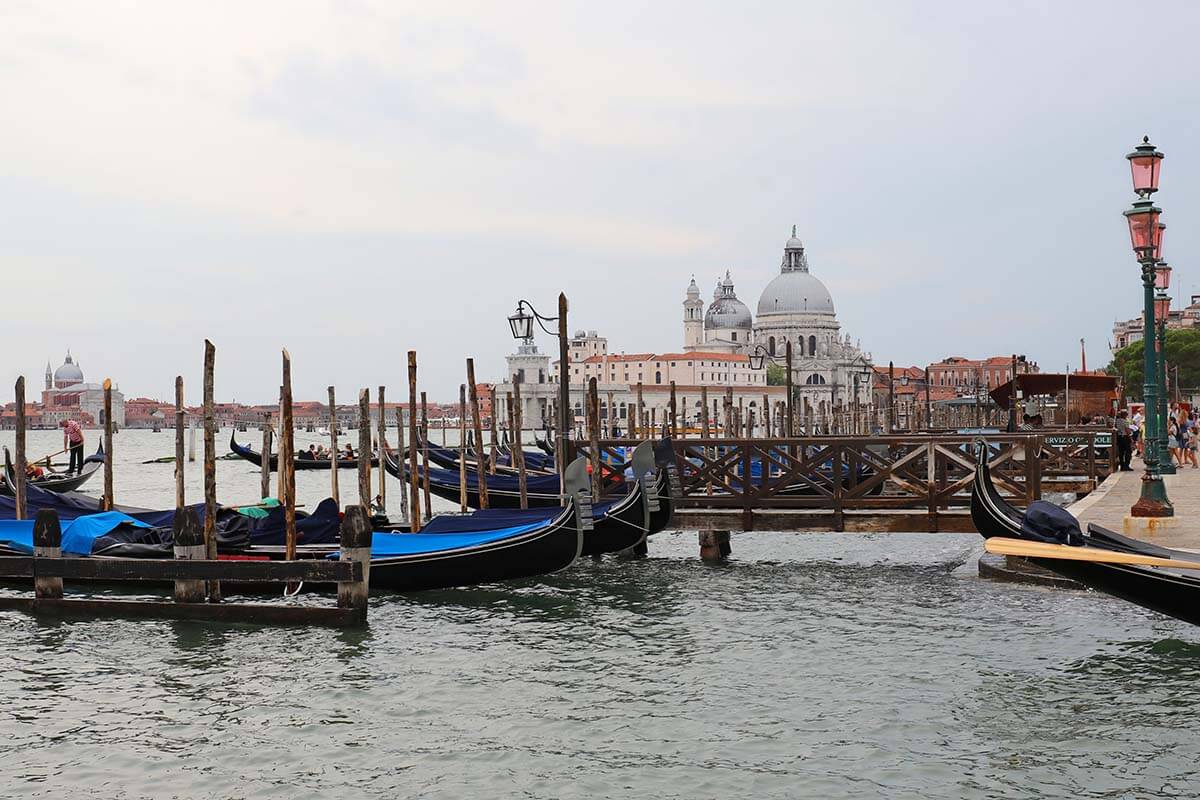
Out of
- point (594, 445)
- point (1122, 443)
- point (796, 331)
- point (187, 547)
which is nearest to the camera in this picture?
point (187, 547)

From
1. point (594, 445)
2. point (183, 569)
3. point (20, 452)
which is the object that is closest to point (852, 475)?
point (594, 445)

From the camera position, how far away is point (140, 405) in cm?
12562

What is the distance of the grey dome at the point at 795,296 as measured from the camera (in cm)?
10312

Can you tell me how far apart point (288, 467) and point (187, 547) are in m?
1.21

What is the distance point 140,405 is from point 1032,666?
127 metres

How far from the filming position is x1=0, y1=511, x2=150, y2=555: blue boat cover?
9.30 m

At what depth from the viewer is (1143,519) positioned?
324 inches

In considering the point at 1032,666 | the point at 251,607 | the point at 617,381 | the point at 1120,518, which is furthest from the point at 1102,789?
the point at 617,381

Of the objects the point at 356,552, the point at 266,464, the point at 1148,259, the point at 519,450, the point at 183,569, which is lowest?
the point at 183,569

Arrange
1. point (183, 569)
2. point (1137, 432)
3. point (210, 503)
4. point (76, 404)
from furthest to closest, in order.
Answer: point (76, 404) < point (1137, 432) < point (210, 503) < point (183, 569)

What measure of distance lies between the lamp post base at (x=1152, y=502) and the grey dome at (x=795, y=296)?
95.5 m

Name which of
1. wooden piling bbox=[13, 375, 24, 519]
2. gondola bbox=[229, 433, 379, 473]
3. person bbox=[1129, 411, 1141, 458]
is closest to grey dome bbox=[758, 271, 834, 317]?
gondola bbox=[229, 433, 379, 473]

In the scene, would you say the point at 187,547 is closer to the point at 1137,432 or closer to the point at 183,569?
the point at 183,569

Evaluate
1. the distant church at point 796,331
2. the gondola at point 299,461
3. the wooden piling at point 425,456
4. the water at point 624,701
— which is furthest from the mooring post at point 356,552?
the distant church at point 796,331
